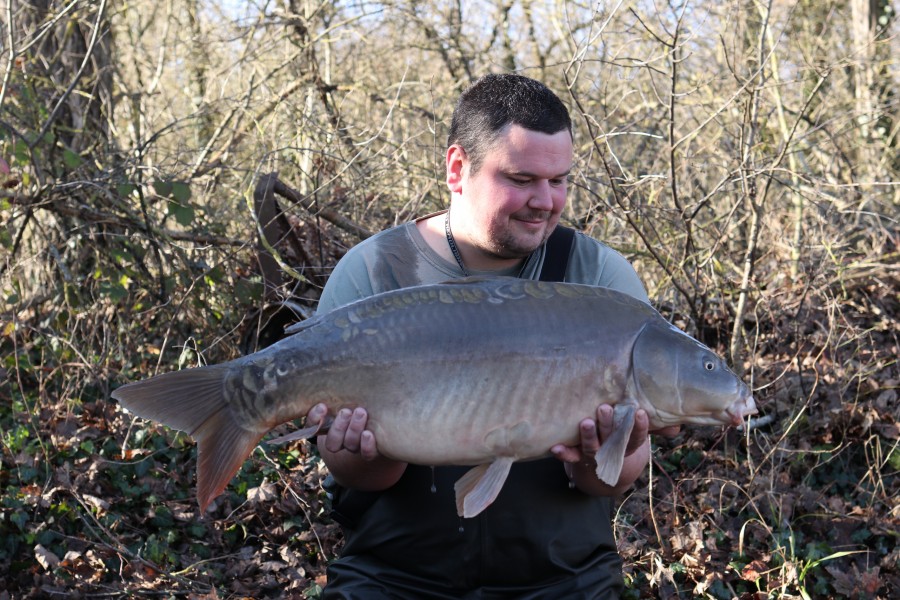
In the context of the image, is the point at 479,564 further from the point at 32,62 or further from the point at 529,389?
the point at 32,62

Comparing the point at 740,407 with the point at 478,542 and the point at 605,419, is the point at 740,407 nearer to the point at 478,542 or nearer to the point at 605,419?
the point at 605,419

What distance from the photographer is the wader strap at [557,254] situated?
9.17 ft

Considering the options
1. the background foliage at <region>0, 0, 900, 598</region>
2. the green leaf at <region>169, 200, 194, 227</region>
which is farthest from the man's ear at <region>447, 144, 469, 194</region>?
the green leaf at <region>169, 200, 194, 227</region>

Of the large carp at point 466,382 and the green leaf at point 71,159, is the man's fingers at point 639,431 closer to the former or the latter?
the large carp at point 466,382

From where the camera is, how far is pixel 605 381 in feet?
7.45

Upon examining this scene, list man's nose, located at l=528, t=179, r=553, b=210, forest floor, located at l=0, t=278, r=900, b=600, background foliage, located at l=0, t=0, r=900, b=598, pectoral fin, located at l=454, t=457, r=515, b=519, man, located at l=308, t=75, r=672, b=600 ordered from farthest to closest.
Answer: background foliage, located at l=0, t=0, r=900, b=598
forest floor, located at l=0, t=278, r=900, b=600
man's nose, located at l=528, t=179, r=553, b=210
man, located at l=308, t=75, r=672, b=600
pectoral fin, located at l=454, t=457, r=515, b=519

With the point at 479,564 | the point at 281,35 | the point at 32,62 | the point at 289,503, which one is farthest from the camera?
the point at 281,35

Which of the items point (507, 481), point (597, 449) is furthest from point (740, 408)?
point (507, 481)

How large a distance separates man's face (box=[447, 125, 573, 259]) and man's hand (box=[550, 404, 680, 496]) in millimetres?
605

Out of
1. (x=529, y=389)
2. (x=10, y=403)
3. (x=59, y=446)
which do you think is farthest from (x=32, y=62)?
(x=529, y=389)

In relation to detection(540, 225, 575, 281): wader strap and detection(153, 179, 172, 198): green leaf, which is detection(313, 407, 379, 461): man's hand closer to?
detection(540, 225, 575, 281): wader strap

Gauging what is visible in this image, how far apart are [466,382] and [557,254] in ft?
2.27

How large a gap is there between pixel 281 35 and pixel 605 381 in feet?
16.2

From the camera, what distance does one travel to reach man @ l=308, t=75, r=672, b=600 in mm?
2521
